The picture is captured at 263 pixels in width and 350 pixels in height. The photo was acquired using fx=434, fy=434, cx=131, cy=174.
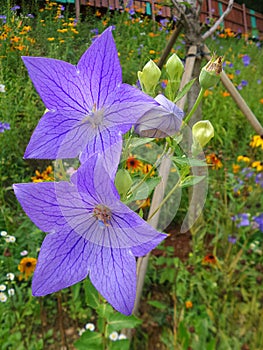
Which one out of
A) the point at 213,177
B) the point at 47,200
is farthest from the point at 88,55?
the point at 213,177

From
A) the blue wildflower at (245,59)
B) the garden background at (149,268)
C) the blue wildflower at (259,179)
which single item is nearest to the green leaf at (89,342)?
the garden background at (149,268)

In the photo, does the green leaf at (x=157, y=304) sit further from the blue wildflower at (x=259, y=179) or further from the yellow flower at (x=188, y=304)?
the blue wildflower at (x=259, y=179)

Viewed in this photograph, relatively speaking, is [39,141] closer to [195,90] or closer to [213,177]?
[195,90]

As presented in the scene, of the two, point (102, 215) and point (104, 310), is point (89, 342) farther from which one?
point (102, 215)

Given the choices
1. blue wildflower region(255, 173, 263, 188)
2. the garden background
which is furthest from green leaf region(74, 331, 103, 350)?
blue wildflower region(255, 173, 263, 188)

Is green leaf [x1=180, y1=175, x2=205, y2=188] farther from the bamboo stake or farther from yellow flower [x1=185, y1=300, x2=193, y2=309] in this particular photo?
yellow flower [x1=185, y1=300, x2=193, y2=309]

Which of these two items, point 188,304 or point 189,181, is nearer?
point 189,181

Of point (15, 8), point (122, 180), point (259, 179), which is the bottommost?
point (259, 179)

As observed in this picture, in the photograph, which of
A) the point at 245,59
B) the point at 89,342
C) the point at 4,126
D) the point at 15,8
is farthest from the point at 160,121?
the point at 245,59
